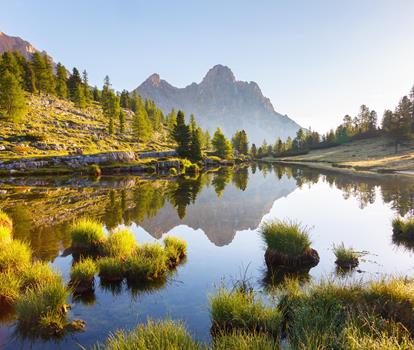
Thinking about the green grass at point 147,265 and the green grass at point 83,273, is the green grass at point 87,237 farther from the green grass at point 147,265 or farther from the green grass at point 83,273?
the green grass at point 83,273

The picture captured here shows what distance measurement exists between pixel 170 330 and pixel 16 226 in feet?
60.4

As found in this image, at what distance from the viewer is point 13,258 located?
35.8 feet

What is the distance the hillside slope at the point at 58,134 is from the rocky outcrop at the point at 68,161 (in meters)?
4.78

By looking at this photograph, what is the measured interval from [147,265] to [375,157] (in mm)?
101203

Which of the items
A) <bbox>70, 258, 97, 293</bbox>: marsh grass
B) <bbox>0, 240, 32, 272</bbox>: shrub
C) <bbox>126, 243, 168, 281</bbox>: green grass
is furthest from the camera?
<bbox>126, 243, 168, 281</bbox>: green grass

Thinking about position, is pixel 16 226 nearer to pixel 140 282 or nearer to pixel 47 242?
pixel 47 242

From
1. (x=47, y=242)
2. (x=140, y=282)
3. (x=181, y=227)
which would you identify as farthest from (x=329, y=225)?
(x=47, y=242)

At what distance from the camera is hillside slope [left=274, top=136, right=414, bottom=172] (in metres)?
72.1

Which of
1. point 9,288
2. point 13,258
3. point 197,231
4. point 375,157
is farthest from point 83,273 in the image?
point 375,157

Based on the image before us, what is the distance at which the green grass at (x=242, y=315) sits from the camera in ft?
23.7

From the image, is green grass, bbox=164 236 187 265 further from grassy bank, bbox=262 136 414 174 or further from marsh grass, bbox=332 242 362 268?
grassy bank, bbox=262 136 414 174

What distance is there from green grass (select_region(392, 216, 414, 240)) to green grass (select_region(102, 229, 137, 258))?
15.6m

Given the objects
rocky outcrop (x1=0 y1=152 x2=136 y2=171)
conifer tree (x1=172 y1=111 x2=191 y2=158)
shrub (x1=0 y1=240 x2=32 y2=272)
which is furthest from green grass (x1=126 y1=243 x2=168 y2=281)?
conifer tree (x1=172 y1=111 x2=191 y2=158)

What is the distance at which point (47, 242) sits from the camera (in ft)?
52.9
